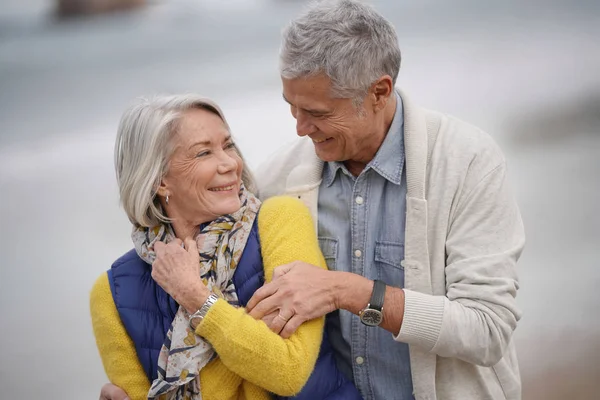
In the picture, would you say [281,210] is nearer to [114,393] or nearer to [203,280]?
[203,280]

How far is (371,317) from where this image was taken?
1.95 metres

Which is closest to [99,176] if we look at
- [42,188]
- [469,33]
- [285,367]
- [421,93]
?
[42,188]

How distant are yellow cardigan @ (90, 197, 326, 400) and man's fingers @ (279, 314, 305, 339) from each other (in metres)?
0.02

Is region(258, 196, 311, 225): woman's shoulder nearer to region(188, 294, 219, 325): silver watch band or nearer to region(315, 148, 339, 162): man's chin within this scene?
region(315, 148, 339, 162): man's chin

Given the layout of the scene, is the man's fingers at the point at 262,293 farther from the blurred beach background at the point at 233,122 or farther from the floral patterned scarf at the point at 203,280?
the blurred beach background at the point at 233,122

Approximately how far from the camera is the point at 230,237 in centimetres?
204

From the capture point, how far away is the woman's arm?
208cm

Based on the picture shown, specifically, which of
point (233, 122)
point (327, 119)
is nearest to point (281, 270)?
point (327, 119)

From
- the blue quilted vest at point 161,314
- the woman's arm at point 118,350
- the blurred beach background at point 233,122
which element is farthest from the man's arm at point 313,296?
the blurred beach background at point 233,122

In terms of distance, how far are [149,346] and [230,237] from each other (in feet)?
1.21

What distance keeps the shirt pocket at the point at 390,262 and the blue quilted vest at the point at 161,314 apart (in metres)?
0.25

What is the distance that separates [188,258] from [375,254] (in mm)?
524

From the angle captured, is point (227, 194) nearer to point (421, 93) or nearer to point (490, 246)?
point (490, 246)

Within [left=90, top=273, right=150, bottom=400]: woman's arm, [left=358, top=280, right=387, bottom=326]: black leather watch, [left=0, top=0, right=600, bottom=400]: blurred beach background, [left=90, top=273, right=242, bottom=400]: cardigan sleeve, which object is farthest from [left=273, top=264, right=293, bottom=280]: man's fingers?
[left=0, top=0, right=600, bottom=400]: blurred beach background
